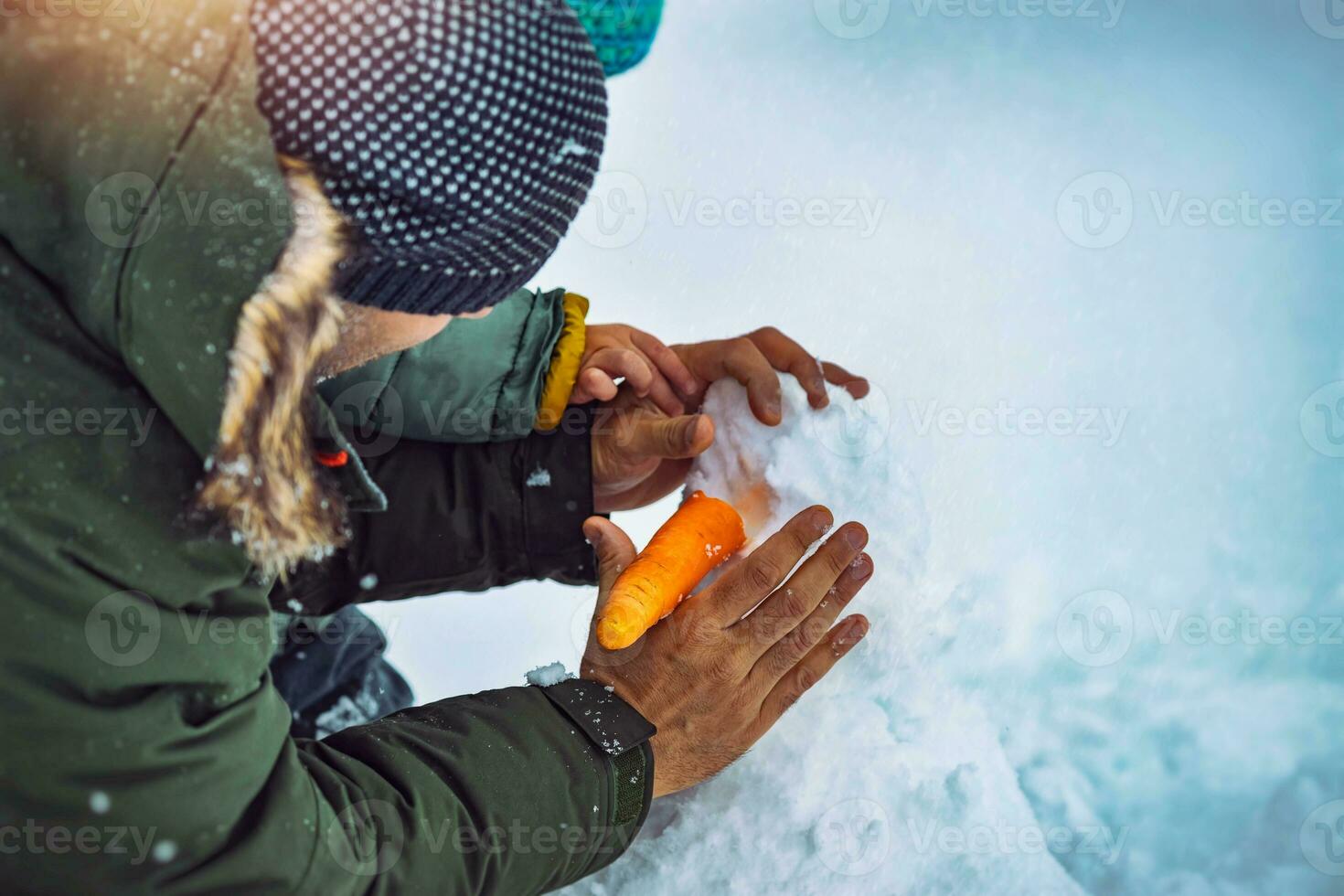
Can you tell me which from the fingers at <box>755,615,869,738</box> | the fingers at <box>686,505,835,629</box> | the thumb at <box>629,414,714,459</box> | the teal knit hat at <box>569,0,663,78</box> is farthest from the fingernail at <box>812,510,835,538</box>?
the teal knit hat at <box>569,0,663,78</box>

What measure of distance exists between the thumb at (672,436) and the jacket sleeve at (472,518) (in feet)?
0.33

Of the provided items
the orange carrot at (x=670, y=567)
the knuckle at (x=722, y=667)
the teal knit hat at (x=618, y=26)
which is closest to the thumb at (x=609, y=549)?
the orange carrot at (x=670, y=567)

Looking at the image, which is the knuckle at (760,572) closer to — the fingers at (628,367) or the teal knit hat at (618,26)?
the fingers at (628,367)

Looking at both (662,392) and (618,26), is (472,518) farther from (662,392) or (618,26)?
(618,26)

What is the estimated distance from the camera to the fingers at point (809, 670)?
1.07 metres

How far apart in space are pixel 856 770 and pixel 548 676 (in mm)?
368

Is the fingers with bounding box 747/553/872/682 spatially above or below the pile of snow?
above

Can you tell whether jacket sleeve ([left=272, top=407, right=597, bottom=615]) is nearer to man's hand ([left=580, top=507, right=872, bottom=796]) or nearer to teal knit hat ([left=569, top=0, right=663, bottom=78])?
man's hand ([left=580, top=507, right=872, bottom=796])

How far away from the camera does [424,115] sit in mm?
711

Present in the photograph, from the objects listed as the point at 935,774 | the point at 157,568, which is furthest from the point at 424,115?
the point at 935,774

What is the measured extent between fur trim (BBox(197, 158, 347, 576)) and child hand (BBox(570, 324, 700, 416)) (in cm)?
60

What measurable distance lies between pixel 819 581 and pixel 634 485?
46 centimetres

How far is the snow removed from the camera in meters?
1.06

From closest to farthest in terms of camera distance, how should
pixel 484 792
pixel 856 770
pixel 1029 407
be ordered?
pixel 484 792 < pixel 856 770 < pixel 1029 407
